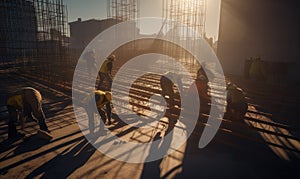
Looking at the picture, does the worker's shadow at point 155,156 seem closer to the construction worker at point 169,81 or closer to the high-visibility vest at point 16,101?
the construction worker at point 169,81

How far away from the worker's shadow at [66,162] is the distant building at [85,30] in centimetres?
4851

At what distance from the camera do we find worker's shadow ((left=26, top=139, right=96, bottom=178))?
4.16 m

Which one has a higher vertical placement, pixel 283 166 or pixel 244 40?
pixel 244 40

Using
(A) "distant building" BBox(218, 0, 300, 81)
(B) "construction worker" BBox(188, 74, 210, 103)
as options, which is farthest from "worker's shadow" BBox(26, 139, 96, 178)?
(A) "distant building" BBox(218, 0, 300, 81)

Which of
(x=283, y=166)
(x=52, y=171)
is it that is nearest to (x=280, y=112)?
(x=283, y=166)

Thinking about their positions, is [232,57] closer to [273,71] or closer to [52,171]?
[273,71]

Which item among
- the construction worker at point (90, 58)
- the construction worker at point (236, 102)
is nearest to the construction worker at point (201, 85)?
the construction worker at point (236, 102)

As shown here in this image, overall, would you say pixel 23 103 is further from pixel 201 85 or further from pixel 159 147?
pixel 201 85

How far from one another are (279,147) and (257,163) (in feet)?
2.76

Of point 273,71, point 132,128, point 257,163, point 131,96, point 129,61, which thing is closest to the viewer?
point 257,163

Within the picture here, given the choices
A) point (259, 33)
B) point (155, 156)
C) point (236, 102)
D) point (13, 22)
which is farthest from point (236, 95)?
point (13, 22)

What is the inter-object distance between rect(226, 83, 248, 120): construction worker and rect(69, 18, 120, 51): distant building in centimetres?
4807

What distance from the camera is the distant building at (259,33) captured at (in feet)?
45.3

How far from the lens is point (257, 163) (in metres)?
4.62
